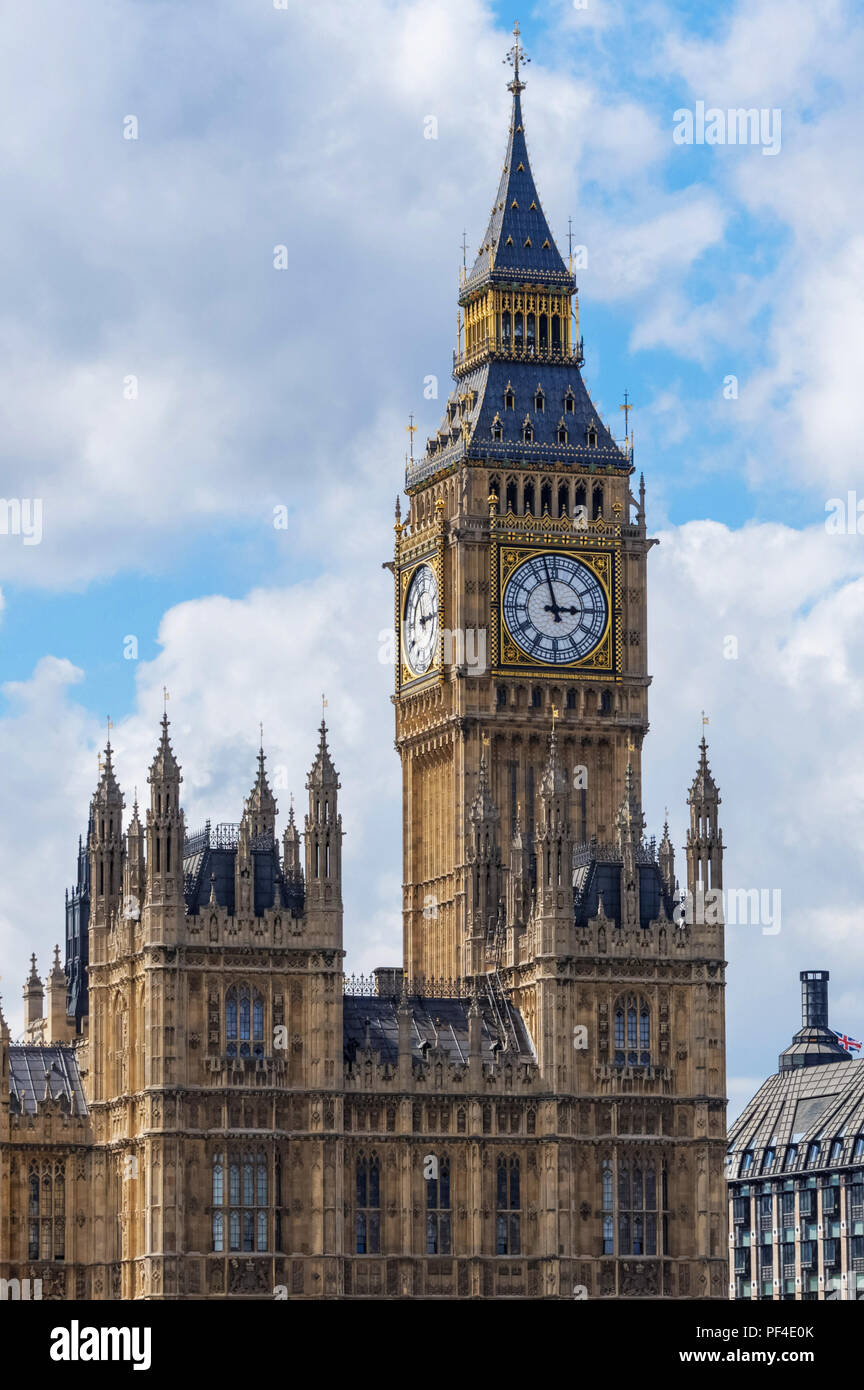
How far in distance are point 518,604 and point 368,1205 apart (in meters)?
36.5

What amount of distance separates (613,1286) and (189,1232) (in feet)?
54.9

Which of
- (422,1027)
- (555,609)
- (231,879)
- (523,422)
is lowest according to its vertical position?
(422,1027)

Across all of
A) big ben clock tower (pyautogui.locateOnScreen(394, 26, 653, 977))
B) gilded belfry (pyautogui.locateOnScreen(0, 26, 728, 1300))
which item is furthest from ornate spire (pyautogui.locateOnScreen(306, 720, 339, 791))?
big ben clock tower (pyautogui.locateOnScreen(394, 26, 653, 977))

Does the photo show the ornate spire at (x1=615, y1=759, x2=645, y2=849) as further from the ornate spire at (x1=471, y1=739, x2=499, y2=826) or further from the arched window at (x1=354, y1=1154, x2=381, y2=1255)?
the arched window at (x1=354, y1=1154, x2=381, y2=1255)

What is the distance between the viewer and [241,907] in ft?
427

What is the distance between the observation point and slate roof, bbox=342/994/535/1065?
13350 cm

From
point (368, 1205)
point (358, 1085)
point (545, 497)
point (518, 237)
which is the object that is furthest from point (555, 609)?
point (368, 1205)

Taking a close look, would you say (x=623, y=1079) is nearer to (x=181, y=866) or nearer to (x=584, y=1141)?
(x=584, y=1141)

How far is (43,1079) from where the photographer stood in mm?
135875

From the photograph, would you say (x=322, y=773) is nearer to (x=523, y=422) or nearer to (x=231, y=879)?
(x=231, y=879)

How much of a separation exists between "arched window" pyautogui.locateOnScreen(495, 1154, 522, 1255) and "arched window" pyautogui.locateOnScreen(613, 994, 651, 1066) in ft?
19.1

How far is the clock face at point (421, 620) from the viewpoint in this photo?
160m

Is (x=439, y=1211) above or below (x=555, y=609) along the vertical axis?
below
